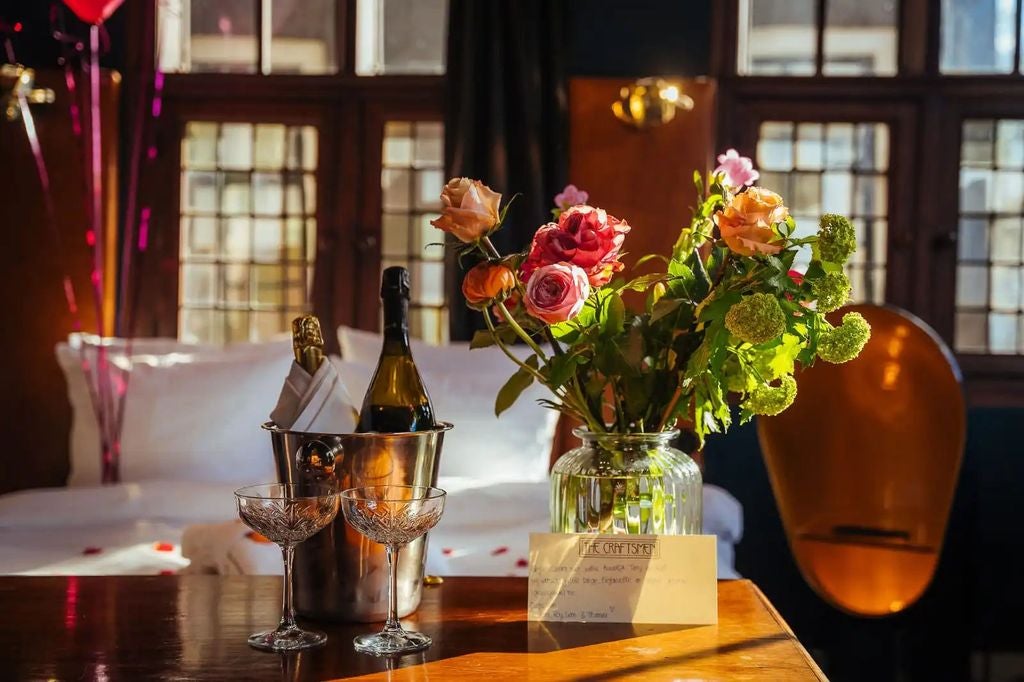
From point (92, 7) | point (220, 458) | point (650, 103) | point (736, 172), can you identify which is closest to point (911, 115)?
point (650, 103)

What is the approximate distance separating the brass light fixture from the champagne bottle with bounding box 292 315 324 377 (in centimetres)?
293

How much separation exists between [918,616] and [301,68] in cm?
287

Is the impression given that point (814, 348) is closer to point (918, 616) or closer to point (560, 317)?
point (560, 317)

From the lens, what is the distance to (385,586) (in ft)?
3.98

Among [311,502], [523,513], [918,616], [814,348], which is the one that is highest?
[814,348]

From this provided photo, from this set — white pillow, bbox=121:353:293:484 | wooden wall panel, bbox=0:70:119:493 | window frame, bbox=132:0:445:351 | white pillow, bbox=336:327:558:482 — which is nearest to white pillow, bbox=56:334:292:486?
white pillow, bbox=121:353:293:484

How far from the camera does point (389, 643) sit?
44.1 inches

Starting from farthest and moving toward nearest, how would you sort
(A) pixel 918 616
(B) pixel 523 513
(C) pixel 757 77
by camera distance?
(C) pixel 757 77 → (A) pixel 918 616 → (B) pixel 523 513

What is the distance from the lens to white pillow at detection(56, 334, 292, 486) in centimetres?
321

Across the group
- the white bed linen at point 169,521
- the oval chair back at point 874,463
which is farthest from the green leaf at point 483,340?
the oval chair back at point 874,463

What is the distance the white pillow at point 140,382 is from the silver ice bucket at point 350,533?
2.03 meters

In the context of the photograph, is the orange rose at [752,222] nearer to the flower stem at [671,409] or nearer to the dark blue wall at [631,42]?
the flower stem at [671,409]

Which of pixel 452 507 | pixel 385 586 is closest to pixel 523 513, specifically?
pixel 452 507

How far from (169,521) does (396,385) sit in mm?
1541
